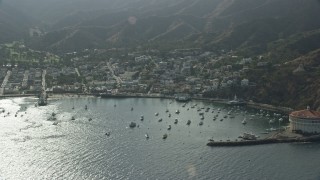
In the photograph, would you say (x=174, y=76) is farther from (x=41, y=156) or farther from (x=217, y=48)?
(x=41, y=156)

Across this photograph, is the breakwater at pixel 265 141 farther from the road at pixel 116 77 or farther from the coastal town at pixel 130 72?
the road at pixel 116 77

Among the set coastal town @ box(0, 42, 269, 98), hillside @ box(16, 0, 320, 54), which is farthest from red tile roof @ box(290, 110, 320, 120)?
hillside @ box(16, 0, 320, 54)

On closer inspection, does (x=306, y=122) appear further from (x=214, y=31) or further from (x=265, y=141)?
(x=214, y=31)

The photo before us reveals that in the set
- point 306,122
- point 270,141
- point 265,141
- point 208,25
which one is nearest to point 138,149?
point 265,141

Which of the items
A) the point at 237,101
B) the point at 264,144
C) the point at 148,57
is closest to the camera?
the point at 264,144

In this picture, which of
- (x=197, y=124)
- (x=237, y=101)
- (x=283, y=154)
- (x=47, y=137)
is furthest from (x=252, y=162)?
(x=237, y=101)

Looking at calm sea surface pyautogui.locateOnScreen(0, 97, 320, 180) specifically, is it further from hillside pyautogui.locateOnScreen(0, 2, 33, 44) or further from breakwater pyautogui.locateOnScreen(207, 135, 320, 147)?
hillside pyautogui.locateOnScreen(0, 2, 33, 44)
